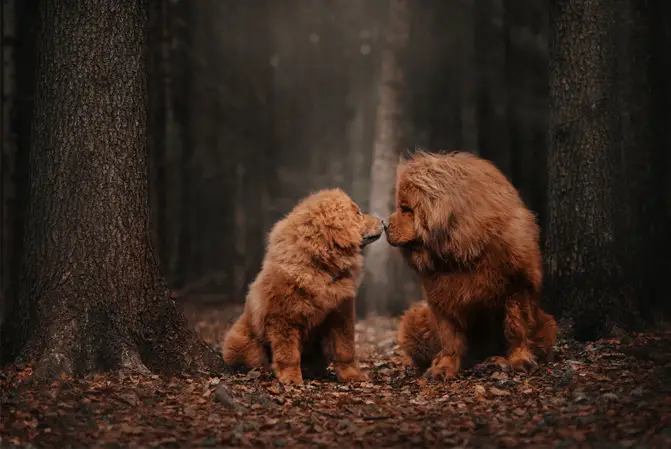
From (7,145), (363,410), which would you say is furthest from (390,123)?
(363,410)

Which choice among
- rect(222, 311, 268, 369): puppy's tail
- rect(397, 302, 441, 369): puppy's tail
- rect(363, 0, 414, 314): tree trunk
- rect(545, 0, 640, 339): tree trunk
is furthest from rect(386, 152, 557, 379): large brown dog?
rect(363, 0, 414, 314): tree trunk

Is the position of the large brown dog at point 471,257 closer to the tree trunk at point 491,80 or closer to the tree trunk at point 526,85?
the tree trunk at point 526,85

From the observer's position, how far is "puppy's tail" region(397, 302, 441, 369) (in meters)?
6.29

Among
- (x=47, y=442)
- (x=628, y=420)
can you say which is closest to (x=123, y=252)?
(x=47, y=442)

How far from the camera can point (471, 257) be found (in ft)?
18.5

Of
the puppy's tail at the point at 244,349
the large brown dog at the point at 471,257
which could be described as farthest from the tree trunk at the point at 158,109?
the large brown dog at the point at 471,257

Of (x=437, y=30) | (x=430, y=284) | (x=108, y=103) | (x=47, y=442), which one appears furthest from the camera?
(x=437, y=30)

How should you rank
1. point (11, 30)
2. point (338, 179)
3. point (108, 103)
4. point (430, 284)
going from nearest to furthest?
point (108, 103), point (430, 284), point (11, 30), point (338, 179)

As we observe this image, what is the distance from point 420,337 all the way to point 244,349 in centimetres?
164

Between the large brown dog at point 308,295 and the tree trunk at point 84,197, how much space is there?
40.6 inches

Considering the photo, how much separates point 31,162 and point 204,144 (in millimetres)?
12203

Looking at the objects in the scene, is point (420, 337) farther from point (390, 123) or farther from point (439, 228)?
point (390, 123)

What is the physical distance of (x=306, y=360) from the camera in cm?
622

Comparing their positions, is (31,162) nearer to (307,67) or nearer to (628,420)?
(628,420)
